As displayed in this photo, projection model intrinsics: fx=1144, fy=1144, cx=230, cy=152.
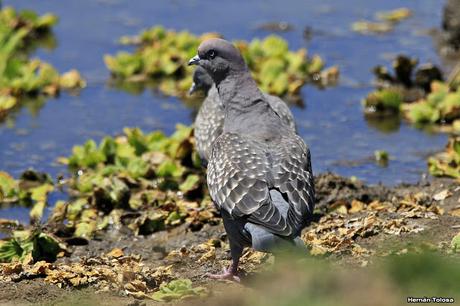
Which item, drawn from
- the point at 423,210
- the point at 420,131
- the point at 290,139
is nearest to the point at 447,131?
the point at 420,131

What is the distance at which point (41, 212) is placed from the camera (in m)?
10.0

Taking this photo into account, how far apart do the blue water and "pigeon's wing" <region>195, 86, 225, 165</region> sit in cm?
159

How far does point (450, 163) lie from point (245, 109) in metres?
3.01

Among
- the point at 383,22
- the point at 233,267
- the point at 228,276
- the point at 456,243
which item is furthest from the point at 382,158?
the point at 383,22

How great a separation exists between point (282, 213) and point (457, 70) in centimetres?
641

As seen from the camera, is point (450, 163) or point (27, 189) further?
point (450, 163)

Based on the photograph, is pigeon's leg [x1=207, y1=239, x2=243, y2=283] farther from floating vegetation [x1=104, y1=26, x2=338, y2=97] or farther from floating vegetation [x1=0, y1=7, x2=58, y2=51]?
floating vegetation [x1=0, y1=7, x2=58, y2=51]

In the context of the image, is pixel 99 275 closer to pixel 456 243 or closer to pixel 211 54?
pixel 211 54

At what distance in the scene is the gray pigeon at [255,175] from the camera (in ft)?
23.6

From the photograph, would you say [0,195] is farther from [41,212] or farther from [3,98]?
[3,98]

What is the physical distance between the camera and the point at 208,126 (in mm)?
9992

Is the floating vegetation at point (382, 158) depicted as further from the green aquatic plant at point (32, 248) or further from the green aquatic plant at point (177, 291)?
the green aquatic plant at point (177, 291)

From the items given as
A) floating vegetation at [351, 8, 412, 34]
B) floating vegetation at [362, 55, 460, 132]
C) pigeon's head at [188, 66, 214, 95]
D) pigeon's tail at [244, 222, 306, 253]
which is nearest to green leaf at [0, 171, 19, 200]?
pigeon's head at [188, 66, 214, 95]

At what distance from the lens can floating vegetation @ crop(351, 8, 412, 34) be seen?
52.6 ft
